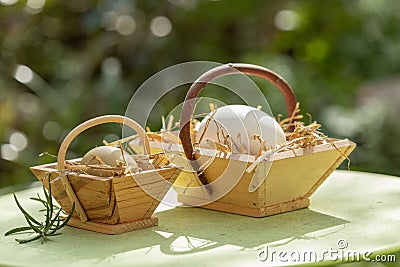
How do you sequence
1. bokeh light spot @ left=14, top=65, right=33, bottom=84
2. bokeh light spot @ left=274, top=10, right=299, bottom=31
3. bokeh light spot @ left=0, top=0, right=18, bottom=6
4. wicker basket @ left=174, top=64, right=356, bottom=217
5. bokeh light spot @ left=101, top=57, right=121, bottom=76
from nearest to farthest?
wicker basket @ left=174, top=64, right=356, bottom=217 → bokeh light spot @ left=0, top=0, right=18, bottom=6 → bokeh light spot @ left=14, top=65, right=33, bottom=84 → bokeh light spot @ left=101, top=57, right=121, bottom=76 → bokeh light spot @ left=274, top=10, right=299, bottom=31

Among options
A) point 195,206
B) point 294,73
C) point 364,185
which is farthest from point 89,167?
point 294,73

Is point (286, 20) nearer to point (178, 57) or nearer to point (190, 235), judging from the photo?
point (178, 57)

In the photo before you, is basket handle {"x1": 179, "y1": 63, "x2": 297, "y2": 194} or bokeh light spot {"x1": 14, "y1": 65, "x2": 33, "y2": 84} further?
bokeh light spot {"x1": 14, "y1": 65, "x2": 33, "y2": 84}

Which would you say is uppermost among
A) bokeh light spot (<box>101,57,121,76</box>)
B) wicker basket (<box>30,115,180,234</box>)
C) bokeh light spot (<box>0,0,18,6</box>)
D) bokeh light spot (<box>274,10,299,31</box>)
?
bokeh light spot (<box>274,10,299,31</box>)

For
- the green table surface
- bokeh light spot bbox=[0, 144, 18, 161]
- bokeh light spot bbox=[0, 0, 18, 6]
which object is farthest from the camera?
bokeh light spot bbox=[0, 144, 18, 161]

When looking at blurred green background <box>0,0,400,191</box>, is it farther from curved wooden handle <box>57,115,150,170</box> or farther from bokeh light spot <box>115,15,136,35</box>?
curved wooden handle <box>57,115,150,170</box>

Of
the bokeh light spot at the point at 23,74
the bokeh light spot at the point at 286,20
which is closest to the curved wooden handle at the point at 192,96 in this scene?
the bokeh light spot at the point at 23,74

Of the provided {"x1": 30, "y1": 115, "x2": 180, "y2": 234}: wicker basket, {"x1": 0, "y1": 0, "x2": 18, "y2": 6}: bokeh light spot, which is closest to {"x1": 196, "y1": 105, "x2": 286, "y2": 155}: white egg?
{"x1": 30, "y1": 115, "x2": 180, "y2": 234}: wicker basket

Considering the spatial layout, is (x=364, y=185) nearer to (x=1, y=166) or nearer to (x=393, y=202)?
(x=393, y=202)
